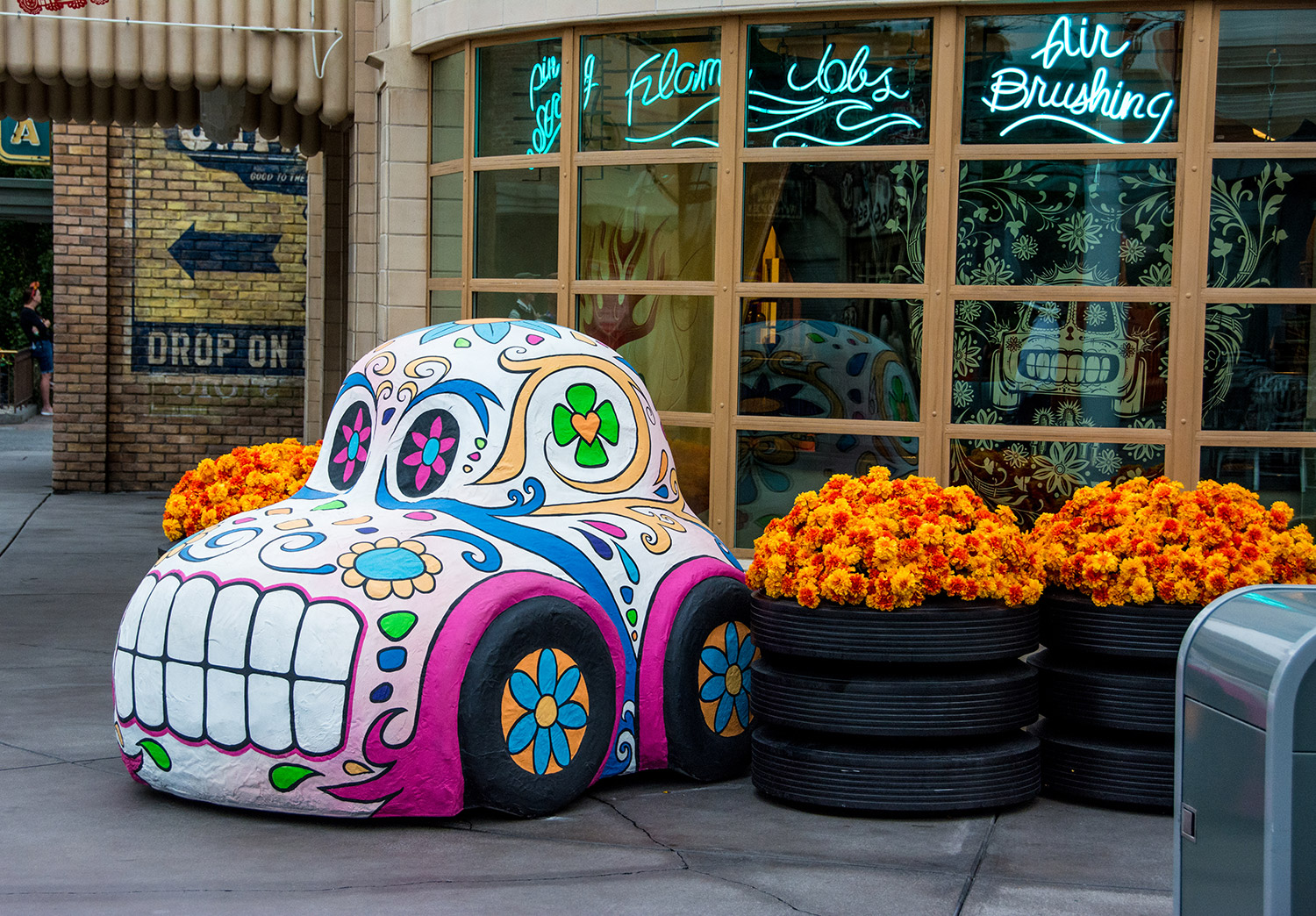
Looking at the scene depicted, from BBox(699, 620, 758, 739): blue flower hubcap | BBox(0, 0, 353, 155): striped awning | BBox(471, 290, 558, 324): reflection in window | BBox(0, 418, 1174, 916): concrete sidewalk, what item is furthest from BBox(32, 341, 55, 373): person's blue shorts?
BBox(699, 620, 758, 739): blue flower hubcap

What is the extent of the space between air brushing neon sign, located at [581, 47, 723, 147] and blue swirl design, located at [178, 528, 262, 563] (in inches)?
150

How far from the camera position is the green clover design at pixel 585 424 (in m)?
5.96

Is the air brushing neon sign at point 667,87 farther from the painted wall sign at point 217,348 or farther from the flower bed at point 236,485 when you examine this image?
the painted wall sign at point 217,348

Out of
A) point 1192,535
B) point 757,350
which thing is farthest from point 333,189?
point 1192,535

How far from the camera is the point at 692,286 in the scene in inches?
330

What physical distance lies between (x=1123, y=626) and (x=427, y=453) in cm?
262

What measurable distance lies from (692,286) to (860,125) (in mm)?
1225

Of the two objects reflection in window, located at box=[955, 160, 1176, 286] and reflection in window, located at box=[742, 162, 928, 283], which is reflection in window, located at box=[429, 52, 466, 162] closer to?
reflection in window, located at box=[742, 162, 928, 283]

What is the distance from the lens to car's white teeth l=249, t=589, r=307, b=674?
506 centimetres

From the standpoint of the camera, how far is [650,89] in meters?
8.46

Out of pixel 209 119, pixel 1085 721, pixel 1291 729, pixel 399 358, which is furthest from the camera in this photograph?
pixel 209 119

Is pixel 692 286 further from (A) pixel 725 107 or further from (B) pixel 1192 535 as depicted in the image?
(B) pixel 1192 535

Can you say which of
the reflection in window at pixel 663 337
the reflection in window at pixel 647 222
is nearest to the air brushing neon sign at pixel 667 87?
the reflection in window at pixel 647 222

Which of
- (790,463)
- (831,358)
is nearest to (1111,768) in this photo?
(790,463)
